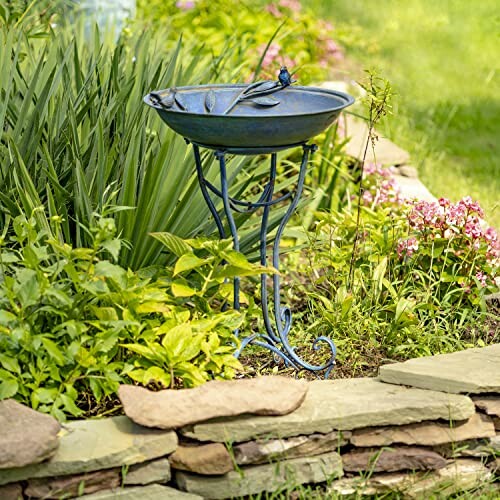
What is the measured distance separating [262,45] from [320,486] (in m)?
4.22

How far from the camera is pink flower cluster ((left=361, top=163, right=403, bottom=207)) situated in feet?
14.8

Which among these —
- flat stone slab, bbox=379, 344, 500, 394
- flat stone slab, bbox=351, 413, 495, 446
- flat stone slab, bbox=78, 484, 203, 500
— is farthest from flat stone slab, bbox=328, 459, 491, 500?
flat stone slab, bbox=78, 484, 203, 500

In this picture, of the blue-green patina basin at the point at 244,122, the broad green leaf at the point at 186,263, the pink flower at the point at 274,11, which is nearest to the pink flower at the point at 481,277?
the blue-green patina basin at the point at 244,122

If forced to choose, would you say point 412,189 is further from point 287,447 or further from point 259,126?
point 287,447

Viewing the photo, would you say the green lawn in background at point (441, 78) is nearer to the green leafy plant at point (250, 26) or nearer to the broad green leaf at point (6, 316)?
the green leafy plant at point (250, 26)

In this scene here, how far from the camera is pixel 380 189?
4543 millimetres

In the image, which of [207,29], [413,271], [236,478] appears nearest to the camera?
[236,478]

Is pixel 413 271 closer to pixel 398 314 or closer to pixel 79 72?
pixel 398 314

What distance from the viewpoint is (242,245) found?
3.68m

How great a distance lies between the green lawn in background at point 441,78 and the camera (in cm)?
627

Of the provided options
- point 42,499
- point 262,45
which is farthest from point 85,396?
point 262,45

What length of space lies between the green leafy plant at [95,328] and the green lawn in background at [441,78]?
1.93 meters

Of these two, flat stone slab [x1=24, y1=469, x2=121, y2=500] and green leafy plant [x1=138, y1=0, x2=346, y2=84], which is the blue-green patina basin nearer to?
flat stone slab [x1=24, y1=469, x2=121, y2=500]

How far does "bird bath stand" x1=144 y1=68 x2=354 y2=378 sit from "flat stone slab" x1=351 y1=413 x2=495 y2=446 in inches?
16.8
